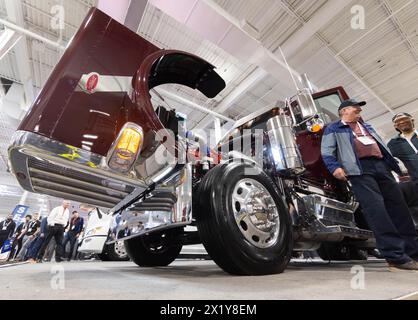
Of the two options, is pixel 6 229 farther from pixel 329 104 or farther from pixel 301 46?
pixel 301 46

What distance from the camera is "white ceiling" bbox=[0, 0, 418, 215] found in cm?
516

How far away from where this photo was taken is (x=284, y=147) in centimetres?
226

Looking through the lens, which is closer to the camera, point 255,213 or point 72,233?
point 255,213

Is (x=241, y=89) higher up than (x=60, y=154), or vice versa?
(x=241, y=89)

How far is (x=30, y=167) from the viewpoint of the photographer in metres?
1.33

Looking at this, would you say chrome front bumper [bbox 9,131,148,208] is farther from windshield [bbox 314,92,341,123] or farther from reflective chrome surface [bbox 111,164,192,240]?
windshield [bbox 314,92,341,123]

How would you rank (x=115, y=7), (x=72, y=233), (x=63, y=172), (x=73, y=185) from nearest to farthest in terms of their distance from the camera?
(x=63, y=172)
(x=73, y=185)
(x=115, y=7)
(x=72, y=233)

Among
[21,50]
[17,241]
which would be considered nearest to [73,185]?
[21,50]

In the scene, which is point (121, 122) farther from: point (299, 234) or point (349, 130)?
point (349, 130)

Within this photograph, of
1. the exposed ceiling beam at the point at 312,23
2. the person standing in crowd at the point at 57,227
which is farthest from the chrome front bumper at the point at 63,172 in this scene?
the person standing in crowd at the point at 57,227

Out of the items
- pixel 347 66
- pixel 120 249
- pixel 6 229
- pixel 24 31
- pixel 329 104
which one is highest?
pixel 347 66

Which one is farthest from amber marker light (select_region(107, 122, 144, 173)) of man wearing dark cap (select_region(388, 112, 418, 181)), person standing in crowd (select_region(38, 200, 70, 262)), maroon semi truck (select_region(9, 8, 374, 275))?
person standing in crowd (select_region(38, 200, 70, 262))

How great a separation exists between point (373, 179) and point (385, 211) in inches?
11.0

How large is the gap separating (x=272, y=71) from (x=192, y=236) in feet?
16.9
